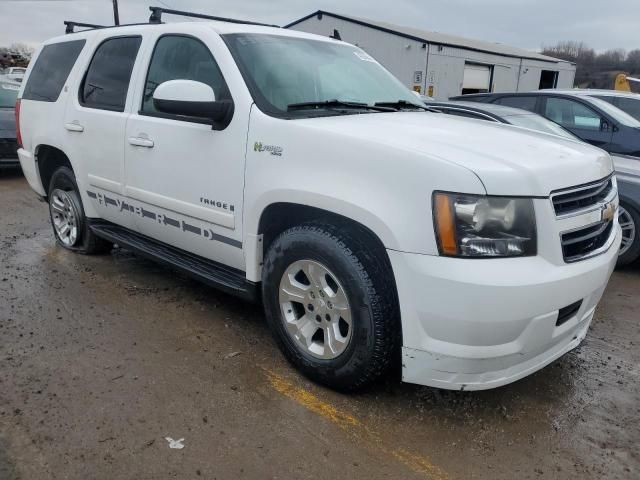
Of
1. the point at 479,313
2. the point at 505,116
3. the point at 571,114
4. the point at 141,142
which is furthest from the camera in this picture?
the point at 571,114

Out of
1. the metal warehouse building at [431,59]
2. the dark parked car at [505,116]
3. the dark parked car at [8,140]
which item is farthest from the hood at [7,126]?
the metal warehouse building at [431,59]

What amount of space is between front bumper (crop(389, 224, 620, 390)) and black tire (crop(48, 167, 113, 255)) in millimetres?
3485

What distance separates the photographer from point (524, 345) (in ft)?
8.14

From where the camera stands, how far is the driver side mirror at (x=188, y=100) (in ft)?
10.0

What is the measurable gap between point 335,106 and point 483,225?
131 centimetres

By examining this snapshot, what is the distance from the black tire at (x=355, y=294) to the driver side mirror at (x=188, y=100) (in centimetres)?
83

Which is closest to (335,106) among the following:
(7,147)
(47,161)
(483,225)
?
(483,225)

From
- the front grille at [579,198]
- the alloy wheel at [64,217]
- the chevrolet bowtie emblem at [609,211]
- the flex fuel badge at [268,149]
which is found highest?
the flex fuel badge at [268,149]

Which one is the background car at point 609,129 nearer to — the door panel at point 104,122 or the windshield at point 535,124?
the windshield at point 535,124

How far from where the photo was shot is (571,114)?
7023 mm

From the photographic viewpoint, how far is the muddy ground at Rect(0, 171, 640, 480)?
2.45 metres

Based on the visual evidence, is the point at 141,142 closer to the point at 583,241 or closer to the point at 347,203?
the point at 347,203

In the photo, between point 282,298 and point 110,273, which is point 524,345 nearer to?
point 282,298

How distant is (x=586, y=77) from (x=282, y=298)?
4290cm
